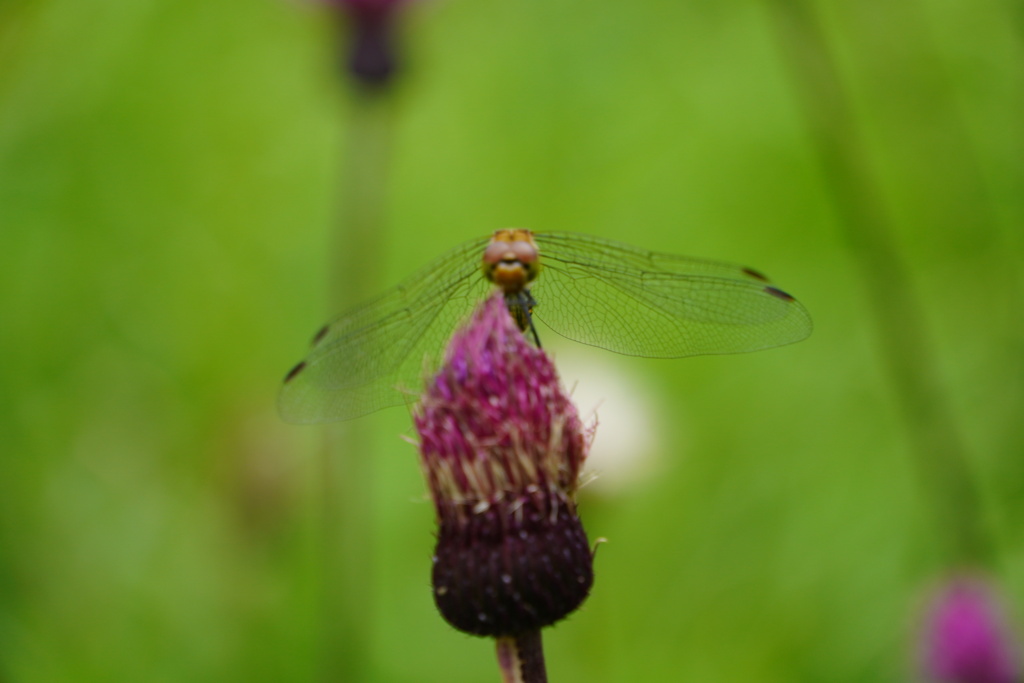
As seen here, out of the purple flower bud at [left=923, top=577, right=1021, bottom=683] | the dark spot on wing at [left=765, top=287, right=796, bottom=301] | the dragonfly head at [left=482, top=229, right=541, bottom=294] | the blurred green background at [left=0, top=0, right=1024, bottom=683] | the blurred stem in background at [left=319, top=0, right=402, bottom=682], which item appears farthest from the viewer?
the blurred green background at [left=0, top=0, right=1024, bottom=683]

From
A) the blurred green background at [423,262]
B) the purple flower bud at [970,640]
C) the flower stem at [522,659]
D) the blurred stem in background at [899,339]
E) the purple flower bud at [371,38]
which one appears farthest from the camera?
the purple flower bud at [371,38]

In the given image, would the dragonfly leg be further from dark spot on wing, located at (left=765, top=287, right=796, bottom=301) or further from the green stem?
the green stem

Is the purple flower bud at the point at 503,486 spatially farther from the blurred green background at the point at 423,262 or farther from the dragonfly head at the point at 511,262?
the blurred green background at the point at 423,262

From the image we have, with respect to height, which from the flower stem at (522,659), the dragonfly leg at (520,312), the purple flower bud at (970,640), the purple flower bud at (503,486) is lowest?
the purple flower bud at (970,640)

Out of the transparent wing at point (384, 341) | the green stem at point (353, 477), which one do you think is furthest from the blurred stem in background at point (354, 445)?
the transparent wing at point (384, 341)

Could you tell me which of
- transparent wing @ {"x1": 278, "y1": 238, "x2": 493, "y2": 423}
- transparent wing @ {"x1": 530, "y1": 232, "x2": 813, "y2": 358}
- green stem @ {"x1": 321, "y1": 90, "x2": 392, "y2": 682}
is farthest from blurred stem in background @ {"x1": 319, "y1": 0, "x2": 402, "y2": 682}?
transparent wing @ {"x1": 530, "y1": 232, "x2": 813, "y2": 358}
